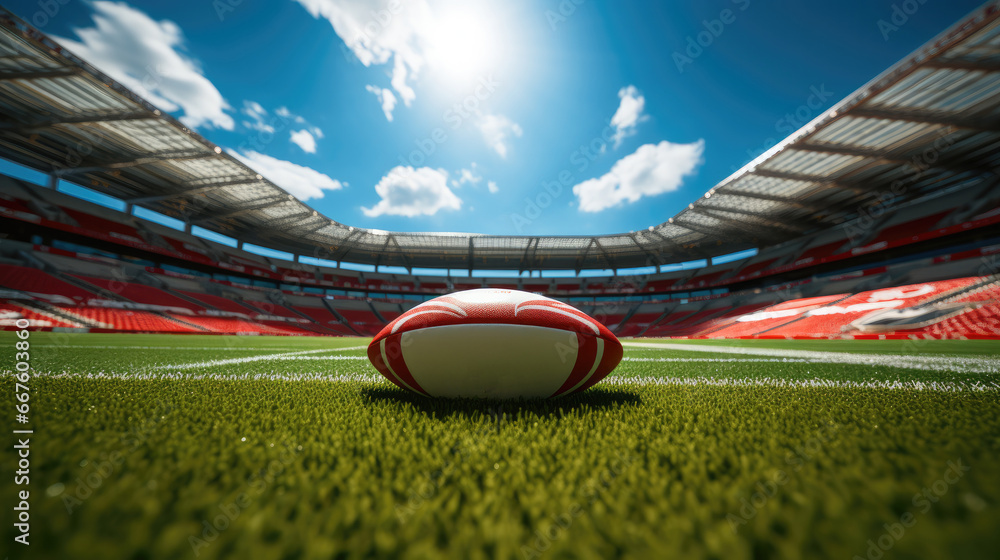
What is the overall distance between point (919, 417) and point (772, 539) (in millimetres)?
1702

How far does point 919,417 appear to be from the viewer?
159 centimetres

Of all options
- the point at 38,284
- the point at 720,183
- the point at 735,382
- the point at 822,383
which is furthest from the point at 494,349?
the point at 38,284

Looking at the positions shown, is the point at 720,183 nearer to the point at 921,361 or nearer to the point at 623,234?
the point at 623,234

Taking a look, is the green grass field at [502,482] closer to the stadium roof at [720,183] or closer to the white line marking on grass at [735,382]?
the white line marking on grass at [735,382]

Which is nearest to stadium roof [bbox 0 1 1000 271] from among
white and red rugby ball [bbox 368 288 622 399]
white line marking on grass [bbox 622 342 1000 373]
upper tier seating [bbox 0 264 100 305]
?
upper tier seating [bbox 0 264 100 305]

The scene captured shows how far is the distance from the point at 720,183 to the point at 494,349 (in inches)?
802

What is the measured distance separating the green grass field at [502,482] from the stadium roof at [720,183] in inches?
596

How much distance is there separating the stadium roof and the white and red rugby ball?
594 inches

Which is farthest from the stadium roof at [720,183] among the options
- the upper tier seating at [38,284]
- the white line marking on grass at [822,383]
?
the white line marking on grass at [822,383]

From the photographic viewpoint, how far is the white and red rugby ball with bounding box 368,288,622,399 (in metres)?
1.93

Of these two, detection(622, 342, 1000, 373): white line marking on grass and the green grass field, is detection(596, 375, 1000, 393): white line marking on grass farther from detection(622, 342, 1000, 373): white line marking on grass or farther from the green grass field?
detection(622, 342, 1000, 373): white line marking on grass

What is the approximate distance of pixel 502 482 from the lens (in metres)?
0.92

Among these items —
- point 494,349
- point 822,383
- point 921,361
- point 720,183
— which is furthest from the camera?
point 720,183

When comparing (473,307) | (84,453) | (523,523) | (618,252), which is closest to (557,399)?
(473,307)
